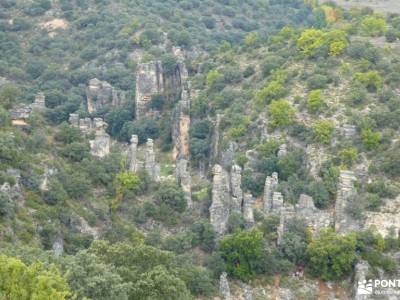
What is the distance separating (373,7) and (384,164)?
4534 cm

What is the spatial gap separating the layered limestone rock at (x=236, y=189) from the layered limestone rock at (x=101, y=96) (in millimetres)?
25824

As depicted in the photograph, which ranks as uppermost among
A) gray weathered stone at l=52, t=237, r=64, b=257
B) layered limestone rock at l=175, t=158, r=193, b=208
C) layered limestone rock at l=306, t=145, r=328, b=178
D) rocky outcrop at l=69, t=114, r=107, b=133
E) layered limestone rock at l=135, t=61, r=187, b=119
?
gray weathered stone at l=52, t=237, r=64, b=257

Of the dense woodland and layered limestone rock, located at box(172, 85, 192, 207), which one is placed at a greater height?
the dense woodland

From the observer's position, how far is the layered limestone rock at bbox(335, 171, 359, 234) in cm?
4416

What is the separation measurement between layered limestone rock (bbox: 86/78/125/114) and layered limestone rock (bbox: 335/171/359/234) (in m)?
31.4

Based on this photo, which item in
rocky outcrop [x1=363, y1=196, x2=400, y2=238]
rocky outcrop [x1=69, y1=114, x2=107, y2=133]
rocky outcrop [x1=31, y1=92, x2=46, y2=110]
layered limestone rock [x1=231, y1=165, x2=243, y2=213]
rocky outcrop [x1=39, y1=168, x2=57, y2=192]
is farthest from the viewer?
rocky outcrop [x1=31, y1=92, x2=46, y2=110]

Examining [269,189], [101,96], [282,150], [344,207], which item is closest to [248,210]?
[269,189]

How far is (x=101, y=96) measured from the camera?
2901 inches

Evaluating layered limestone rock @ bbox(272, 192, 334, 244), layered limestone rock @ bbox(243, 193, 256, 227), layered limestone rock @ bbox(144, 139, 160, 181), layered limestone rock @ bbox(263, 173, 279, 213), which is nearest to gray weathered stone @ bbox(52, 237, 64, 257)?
layered limestone rock @ bbox(243, 193, 256, 227)

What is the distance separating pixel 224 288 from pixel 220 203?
22.0ft

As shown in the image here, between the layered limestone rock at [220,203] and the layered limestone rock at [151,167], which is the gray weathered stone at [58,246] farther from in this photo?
the layered limestone rock at [151,167]

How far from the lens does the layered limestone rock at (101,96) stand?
73188mm

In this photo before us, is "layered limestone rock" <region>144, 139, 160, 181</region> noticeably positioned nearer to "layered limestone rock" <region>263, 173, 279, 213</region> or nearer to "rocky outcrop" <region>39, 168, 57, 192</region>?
"layered limestone rock" <region>263, 173, 279, 213</region>

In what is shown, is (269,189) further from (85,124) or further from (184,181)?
(85,124)
